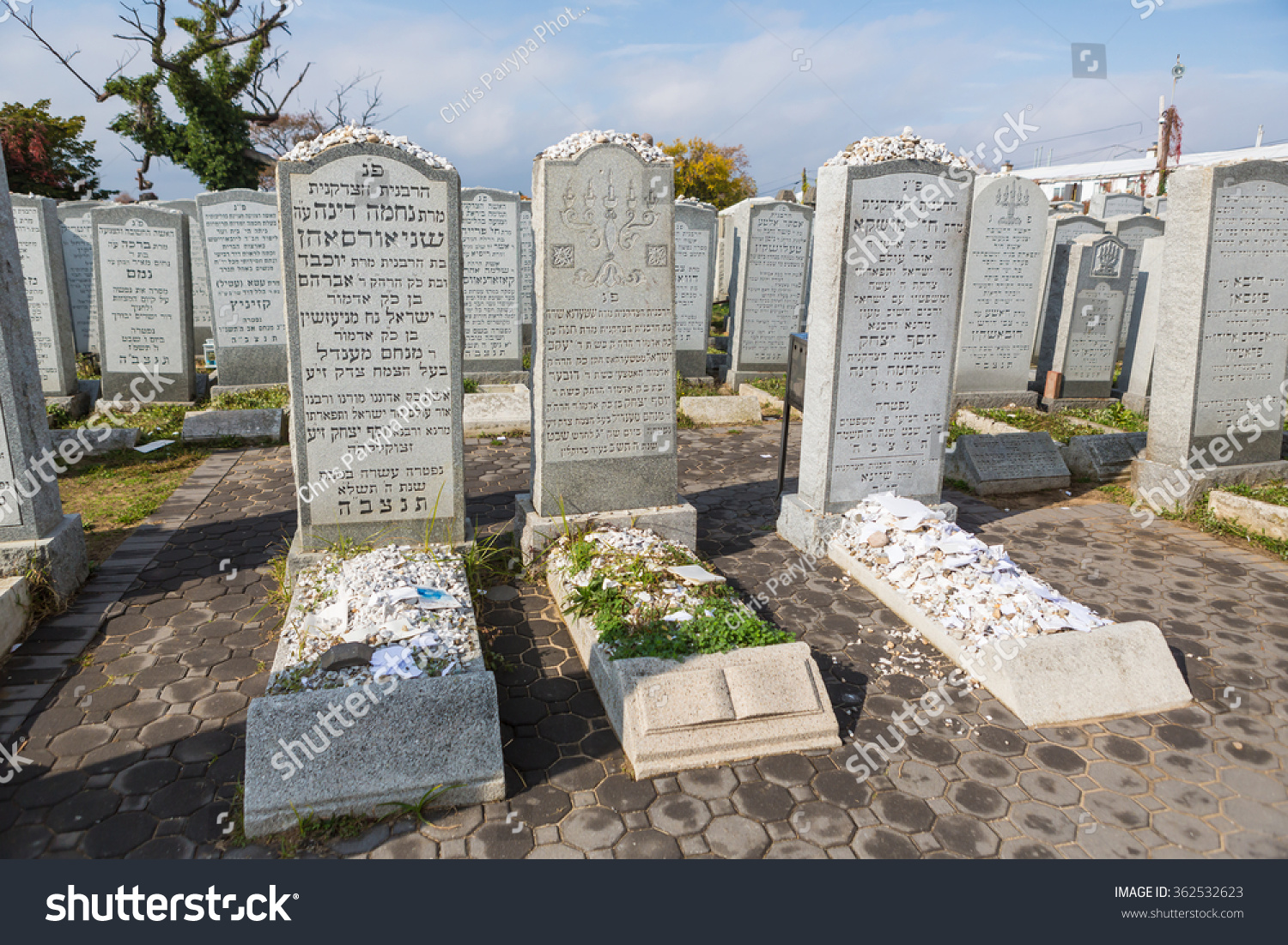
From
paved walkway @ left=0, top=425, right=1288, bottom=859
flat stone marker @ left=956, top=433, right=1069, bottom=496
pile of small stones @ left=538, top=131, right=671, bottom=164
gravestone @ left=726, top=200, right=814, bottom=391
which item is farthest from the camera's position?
gravestone @ left=726, top=200, right=814, bottom=391

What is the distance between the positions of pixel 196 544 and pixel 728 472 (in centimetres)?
531

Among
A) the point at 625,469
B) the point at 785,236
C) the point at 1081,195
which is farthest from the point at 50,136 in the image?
the point at 1081,195

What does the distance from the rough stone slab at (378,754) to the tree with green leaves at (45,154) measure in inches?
924

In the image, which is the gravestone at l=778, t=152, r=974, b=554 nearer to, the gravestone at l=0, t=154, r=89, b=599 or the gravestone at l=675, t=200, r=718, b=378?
the gravestone at l=0, t=154, r=89, b=599

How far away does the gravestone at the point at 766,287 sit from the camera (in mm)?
12594

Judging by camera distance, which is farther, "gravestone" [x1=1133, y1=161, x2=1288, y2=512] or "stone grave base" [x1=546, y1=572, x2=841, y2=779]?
"gravestone" [x1=1133, y1=161, x2=1288, y2=512]

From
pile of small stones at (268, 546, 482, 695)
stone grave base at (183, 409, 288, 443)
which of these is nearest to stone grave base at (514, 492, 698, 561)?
pile of small stones at (268, 546, 482, 695)

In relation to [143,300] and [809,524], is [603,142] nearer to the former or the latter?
[809,524]

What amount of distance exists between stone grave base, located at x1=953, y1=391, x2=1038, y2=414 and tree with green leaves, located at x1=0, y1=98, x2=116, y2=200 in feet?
74.7

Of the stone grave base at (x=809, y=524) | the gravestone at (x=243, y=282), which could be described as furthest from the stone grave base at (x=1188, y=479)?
the gravestone at (x=243, y=282)

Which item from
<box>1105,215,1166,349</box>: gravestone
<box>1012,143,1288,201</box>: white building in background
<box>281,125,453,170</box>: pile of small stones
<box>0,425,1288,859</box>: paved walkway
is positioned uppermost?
<box>1012,143,1288,201</box>: white building in background

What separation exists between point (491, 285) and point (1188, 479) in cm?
928

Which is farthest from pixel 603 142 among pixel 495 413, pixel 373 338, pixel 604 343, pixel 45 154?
pixel 45 154

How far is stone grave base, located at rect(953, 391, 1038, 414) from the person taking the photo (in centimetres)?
1114
